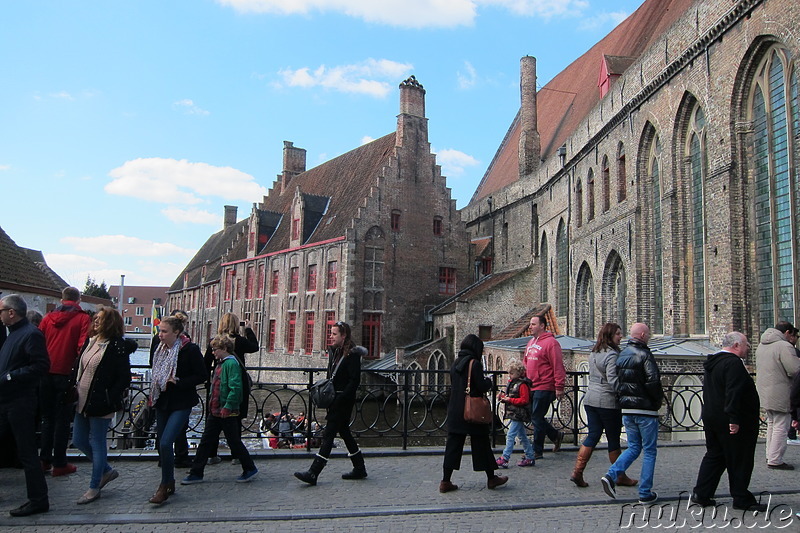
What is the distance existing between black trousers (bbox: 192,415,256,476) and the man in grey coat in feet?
18.9

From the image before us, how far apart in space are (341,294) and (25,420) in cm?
2397

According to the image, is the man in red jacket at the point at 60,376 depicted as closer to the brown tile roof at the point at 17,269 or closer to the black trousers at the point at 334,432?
the black trousers at the point at 334,432

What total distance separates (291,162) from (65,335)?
130 ft

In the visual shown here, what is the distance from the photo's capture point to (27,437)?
5.21m

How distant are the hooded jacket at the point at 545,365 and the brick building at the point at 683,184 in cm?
602

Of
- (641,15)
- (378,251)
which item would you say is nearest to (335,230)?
(378,251)

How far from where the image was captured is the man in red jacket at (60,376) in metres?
6.28

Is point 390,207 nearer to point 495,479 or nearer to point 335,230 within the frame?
point 335,230

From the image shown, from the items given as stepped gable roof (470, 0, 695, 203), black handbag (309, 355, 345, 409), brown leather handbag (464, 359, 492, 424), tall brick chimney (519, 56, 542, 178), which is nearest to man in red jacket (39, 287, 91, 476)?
black handbag (309, 355, 345, 409)

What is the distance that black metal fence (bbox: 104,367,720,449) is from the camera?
795cm

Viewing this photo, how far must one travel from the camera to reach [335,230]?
30.7 m

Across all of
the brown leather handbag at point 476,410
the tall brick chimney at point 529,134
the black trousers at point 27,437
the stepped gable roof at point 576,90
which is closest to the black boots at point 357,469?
the brown leather handbag at point 476,410

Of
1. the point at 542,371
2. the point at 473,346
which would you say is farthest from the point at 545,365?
the point at 473,346

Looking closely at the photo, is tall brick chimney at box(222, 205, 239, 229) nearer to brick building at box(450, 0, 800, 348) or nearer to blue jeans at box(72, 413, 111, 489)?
brick building at box(450, 0, 800, 348)
